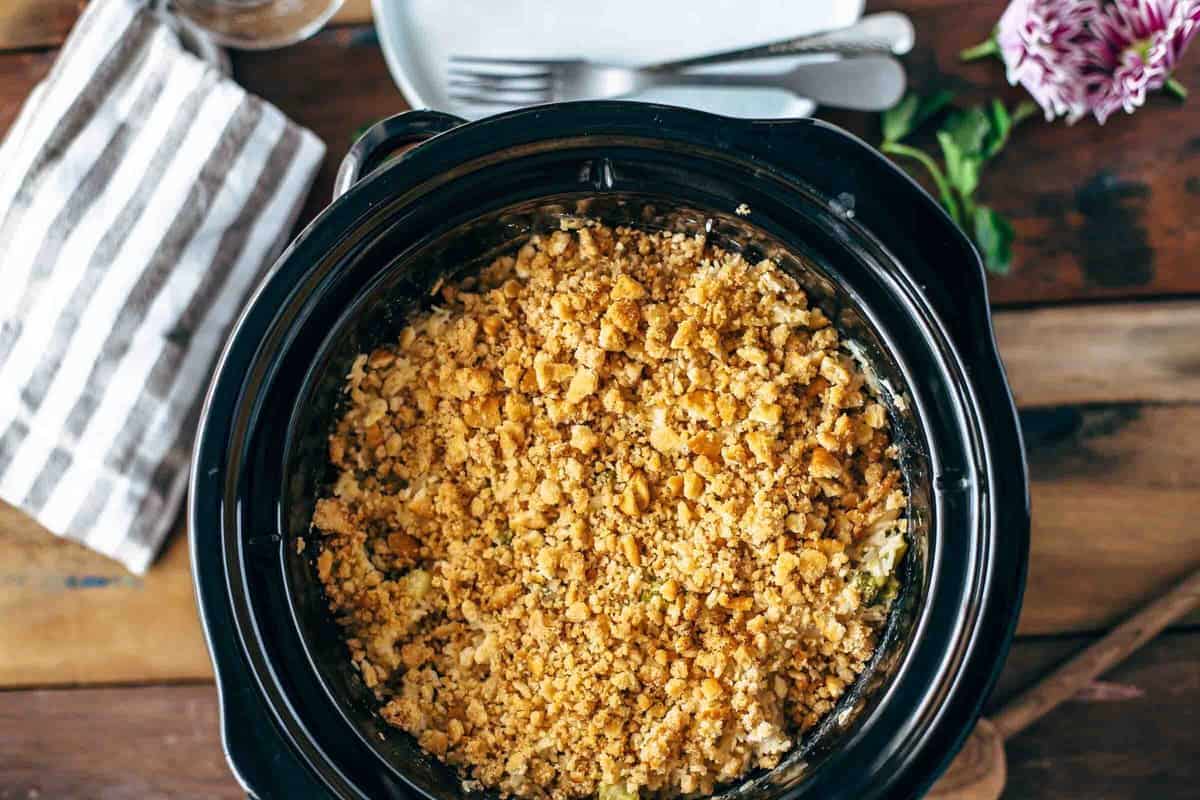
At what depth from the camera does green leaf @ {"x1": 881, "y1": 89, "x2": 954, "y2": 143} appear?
3.31ft

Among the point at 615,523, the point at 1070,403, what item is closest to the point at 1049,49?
the point at 1070,403

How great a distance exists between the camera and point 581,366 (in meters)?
0.80

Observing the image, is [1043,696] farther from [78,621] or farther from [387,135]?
[78,621]

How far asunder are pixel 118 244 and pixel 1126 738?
109 centimetres

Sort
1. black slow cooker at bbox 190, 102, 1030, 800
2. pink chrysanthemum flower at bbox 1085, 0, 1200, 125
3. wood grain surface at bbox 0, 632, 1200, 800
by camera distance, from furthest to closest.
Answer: wood grain surface at bbox 0, 632, 1200, 800
pink chrysanthemum flower at bbox 1085, 0, 1200, 125
black slow cooker at bbox 190, 102, 1030, 800

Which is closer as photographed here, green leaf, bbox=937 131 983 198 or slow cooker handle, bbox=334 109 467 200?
slow cooker handle, bbox=334 109 467 200

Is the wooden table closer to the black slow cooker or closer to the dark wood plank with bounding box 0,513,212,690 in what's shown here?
the dark wood plank with bounding box 0,513,212,690

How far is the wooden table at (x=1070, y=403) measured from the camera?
1.05m

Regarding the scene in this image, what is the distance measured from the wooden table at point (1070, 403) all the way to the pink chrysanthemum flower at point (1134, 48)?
0.16ft

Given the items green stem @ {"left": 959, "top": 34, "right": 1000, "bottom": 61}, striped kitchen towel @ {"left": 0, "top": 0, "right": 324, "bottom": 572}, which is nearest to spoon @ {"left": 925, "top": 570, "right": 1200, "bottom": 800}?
green stem @ {"left": 959, "top": 34, "right": 1000, "bottom": 61}

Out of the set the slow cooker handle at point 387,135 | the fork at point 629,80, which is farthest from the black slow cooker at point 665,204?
the fork at point 629,80

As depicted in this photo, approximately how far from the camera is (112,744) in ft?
3.55

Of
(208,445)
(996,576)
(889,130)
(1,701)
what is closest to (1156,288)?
(889,130)

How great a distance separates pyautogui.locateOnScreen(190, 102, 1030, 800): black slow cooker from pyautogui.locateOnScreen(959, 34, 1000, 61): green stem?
0.36m
